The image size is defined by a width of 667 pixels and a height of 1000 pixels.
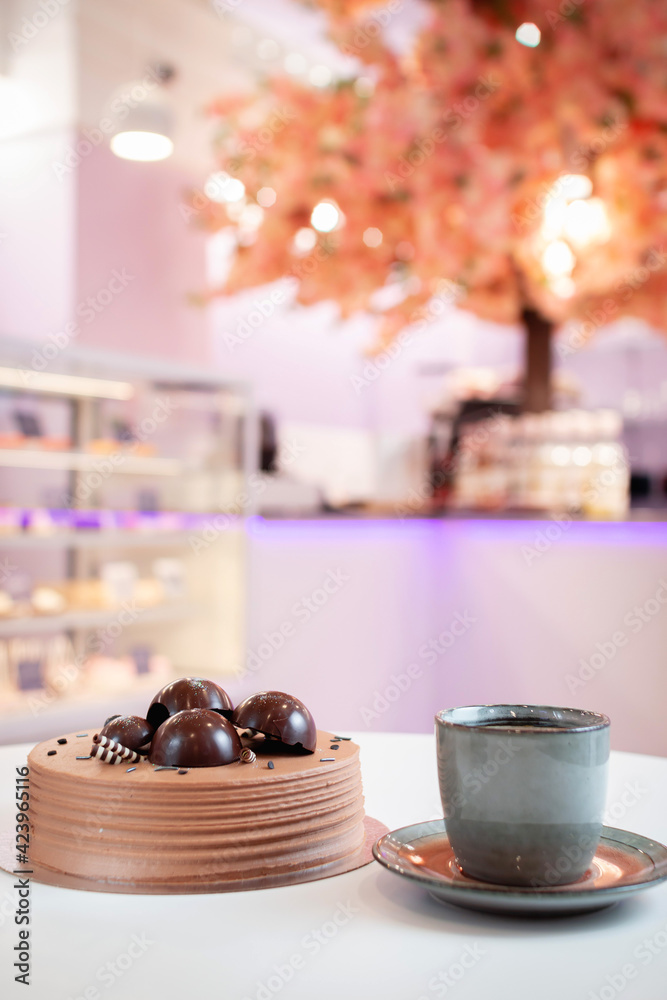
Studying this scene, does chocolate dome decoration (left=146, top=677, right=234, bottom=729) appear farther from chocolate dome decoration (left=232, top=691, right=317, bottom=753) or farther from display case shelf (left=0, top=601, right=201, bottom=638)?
display case shelf (left=0, top=601, right=201, bottom=638)

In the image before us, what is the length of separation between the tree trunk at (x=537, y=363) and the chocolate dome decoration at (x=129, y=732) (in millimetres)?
2987

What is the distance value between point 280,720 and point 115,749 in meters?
0.12

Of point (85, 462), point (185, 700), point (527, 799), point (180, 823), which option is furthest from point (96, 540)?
point (527, 799)

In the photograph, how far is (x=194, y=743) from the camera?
26.9 inches

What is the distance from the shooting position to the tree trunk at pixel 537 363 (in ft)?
11.5

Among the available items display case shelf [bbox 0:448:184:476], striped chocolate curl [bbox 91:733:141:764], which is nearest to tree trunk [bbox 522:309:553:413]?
display case shelf [bbox 0:448:184:476]

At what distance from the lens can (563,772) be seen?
585mm

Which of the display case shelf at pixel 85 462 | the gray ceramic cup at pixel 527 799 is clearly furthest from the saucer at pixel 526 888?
the display case shelf at pixel 85 462

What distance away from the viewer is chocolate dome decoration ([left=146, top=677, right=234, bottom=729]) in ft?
2.51

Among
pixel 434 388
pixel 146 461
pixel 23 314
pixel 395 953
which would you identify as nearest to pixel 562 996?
pixel 395 953

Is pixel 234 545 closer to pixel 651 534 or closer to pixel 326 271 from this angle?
pixel 326 271

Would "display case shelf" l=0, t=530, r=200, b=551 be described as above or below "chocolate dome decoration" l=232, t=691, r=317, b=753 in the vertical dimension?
above

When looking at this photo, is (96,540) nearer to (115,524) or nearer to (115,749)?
(115,524)

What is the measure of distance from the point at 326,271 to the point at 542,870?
7.53 feet
